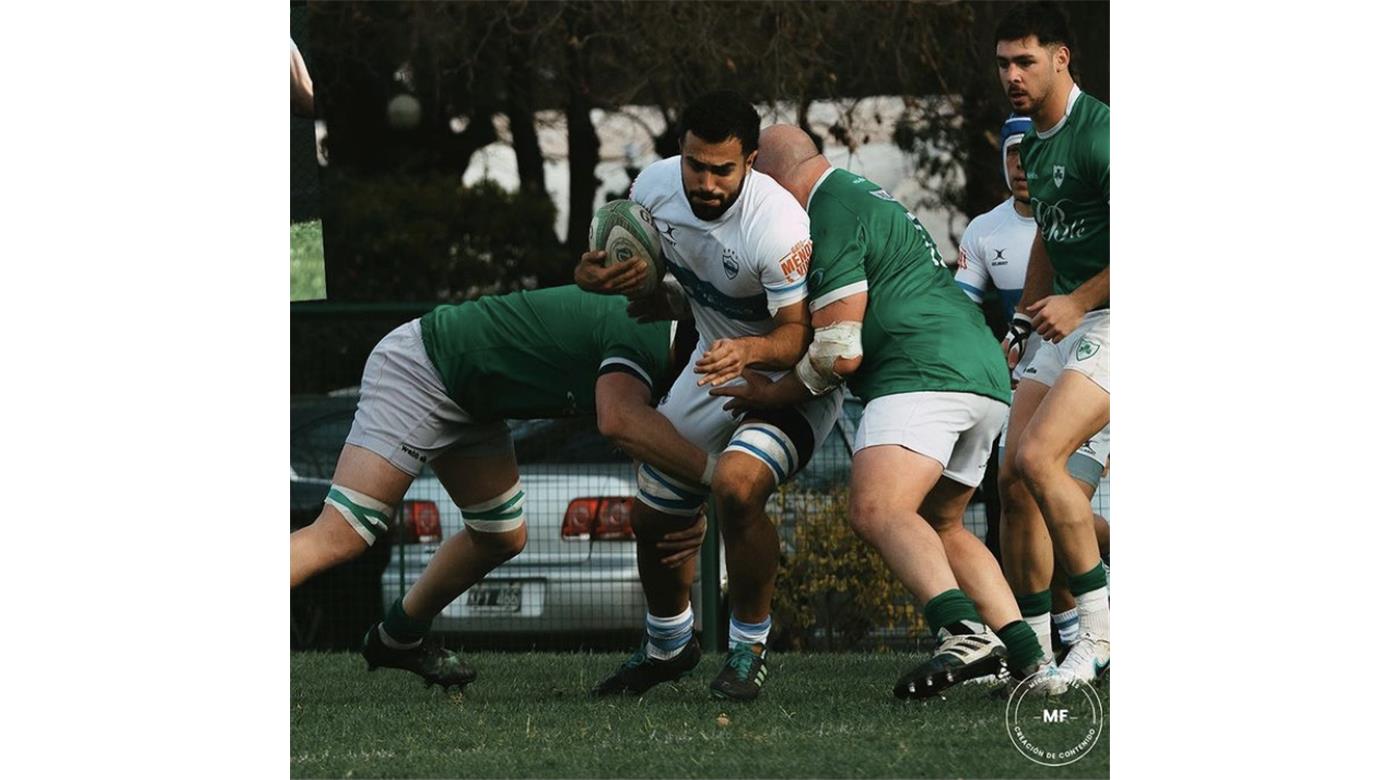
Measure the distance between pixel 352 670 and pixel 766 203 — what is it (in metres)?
3.22

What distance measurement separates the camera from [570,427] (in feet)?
31.5

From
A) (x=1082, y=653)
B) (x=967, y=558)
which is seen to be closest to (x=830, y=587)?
(x=967, y=558)

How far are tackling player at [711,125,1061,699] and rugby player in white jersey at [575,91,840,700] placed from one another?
132mm

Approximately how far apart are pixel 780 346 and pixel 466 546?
1641mm

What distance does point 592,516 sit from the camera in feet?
30.7

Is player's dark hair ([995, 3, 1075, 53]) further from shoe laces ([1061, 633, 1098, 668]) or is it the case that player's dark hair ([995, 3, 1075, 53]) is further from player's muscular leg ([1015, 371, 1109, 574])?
shoe laces ([1061, 633, 1098, 668])

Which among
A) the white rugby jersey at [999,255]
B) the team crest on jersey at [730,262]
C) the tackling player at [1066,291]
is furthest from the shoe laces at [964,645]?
the white rugby jersey at [999,255]

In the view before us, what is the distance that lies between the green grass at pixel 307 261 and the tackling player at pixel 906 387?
5.16 ft

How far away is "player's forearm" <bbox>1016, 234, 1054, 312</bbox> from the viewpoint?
6.59 metres

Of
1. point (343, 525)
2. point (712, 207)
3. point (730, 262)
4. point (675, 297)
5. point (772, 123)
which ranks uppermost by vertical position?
point (772, 123)

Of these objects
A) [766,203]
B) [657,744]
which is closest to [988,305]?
[766,203]

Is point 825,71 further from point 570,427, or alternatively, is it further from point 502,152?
point 502,152

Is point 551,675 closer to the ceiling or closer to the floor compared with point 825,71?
closer to the floor

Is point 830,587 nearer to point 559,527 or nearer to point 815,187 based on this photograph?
point 559,527
